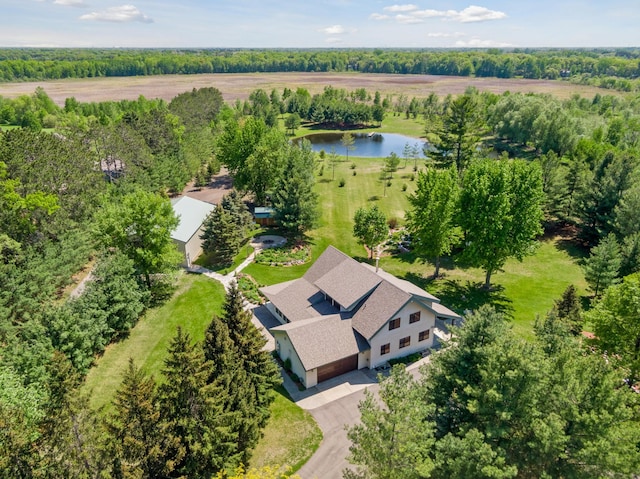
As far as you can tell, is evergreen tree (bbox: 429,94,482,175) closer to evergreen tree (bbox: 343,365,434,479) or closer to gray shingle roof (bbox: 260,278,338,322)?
gray shingle roof (bbox: 260,278,338,322)

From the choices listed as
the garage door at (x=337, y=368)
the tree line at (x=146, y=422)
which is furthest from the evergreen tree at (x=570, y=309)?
the tree line at (x=146, y=422)

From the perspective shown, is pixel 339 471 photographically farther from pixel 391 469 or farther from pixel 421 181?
pixel 421 181

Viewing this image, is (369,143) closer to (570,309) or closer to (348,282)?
(348,282)

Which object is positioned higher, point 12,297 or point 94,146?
point 94,146

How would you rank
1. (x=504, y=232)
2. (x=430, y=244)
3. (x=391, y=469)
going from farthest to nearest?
(x=430, y=244)
(x=504, y=232)
(x=391, y=469)

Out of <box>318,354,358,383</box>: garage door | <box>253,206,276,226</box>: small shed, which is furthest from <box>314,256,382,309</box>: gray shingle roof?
<box>253,206,276,226</box>: small shed

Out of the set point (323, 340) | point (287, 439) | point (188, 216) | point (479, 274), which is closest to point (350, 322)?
point (323, 340)

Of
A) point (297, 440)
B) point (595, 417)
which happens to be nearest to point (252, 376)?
point (297, 440)
